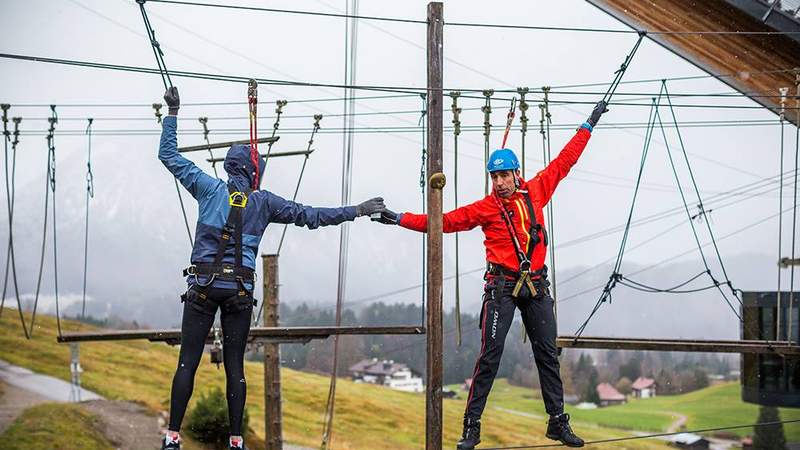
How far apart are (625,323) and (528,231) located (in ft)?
68.3

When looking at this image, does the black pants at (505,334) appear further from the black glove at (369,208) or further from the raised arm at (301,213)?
the raised arm at (301,213)

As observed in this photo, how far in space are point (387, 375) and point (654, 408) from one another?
24.4 feet

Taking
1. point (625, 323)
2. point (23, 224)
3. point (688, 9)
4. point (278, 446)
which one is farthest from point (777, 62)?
point (23, 224)

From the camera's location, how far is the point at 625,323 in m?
25.2

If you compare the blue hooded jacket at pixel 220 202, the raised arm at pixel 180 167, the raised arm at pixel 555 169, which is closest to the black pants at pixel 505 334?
the raised arm at pixel 555 169

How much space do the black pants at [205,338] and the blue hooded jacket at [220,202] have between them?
92 mm

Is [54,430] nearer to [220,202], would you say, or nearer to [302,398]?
[302,398]

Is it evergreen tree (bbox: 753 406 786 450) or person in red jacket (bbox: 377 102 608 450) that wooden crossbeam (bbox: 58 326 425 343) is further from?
evergreen tree (bbox: 753 406 786 450)

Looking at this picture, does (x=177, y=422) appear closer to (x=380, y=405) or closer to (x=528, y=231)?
(x=528, y=231)

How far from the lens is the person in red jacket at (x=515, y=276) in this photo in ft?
17.4

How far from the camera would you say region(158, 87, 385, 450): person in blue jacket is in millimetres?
4688

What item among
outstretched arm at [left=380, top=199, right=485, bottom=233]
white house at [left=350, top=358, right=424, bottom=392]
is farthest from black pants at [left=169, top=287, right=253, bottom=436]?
white house at [left=350, top=358, right=424, bottom=392]

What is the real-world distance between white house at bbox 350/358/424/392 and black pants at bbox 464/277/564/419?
1840 cm

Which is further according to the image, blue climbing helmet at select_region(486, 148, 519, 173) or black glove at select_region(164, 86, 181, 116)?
blue climbing helmet at select_region(486, 148, 519, 173)
